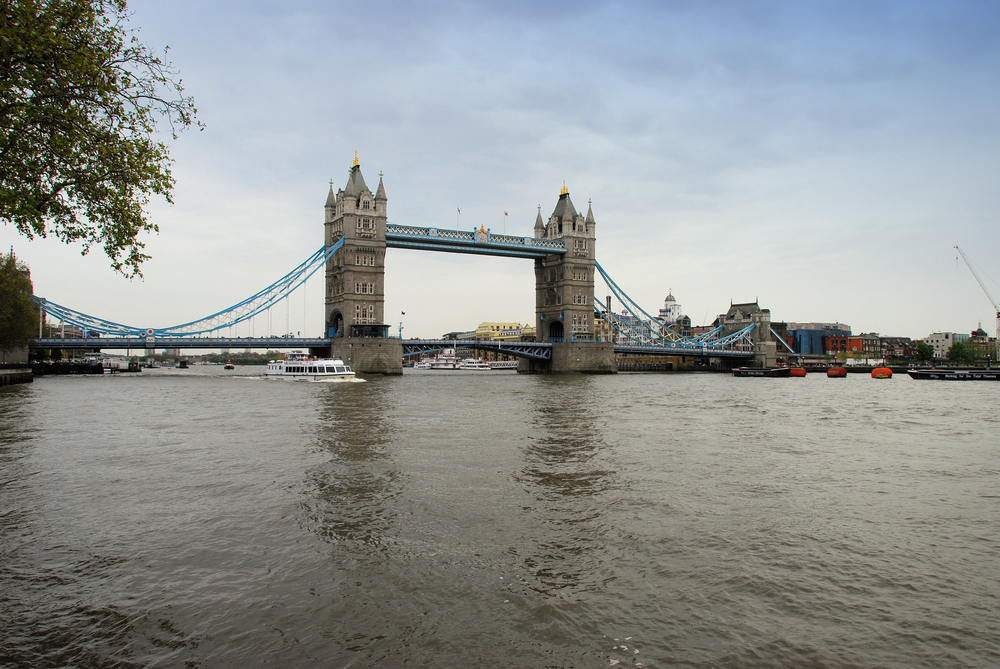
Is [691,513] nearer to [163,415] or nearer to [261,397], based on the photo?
[163,415]

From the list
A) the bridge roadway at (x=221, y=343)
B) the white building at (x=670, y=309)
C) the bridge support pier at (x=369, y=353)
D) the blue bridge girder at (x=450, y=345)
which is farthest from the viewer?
the white building at (x=670, y=309)

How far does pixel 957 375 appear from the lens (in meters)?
73.4

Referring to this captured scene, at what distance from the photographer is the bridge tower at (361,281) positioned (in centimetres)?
6906

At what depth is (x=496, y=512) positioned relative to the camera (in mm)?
11938

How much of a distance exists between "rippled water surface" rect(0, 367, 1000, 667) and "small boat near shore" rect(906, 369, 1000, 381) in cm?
6273

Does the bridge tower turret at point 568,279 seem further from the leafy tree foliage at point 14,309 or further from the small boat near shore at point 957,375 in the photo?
the leafy tree foliage at point 14,309

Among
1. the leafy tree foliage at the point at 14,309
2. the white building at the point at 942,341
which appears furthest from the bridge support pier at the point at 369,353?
the white building at the point at 942,341

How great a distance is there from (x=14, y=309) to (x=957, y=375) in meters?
97.6

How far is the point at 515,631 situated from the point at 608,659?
1.11 meters

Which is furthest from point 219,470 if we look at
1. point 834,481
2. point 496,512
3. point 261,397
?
point 261,397

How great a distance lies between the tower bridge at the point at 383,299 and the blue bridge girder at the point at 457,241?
12cm

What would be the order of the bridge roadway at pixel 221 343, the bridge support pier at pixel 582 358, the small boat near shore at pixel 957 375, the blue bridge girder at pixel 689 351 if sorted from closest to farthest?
the bridge roadway at pixel 221 343
the small boat near shore at pixel 957 375
the bridge support pier at pixel 582 358
the blue bridge girder at pixel 689 351

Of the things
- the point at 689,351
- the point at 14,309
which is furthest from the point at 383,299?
the point at 689,351

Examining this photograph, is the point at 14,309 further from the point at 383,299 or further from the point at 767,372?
the point at 767,372
